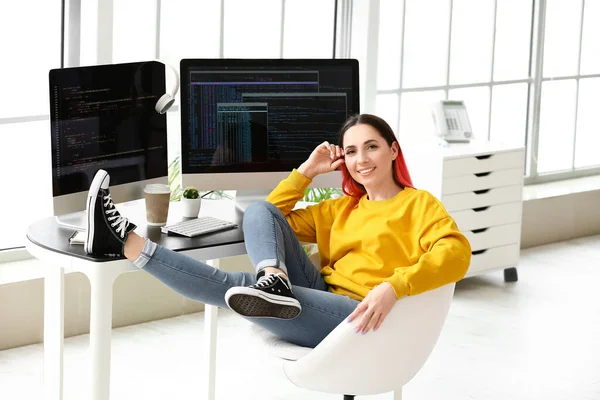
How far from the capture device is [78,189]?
315 cm

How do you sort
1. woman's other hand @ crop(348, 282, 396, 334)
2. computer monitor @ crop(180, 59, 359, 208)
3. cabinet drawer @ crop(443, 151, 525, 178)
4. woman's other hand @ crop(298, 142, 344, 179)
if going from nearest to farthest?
woman's other hand @ crop(348, 282, 396, 334), woman's other hand @ crop(298, 142, 344, 179), computer monitor @ crop(180, 59, 359, 208), cabinet drawer @ crop(443, 151, 525, 178)

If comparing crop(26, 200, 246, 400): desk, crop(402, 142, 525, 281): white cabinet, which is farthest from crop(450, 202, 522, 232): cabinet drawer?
crop(26, 200, 246, 400): desk

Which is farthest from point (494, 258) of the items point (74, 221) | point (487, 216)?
point (74, 221)

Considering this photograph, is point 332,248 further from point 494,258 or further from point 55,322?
point 494,258

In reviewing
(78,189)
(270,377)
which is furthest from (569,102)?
(78,189)

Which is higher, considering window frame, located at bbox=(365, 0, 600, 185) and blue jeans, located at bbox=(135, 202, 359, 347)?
window frame, located at bbox=(365, 0, 600, 185)

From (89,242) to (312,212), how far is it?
2.59ft

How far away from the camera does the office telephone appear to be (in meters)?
5.41

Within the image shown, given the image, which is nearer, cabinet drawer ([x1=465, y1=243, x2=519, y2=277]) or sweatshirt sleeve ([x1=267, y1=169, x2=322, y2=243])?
sweatshirt sleeve ([x1=267, y1=169, x2=322, y2=243])

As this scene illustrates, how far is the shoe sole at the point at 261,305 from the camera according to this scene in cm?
278

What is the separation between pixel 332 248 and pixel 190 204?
1.61 feet

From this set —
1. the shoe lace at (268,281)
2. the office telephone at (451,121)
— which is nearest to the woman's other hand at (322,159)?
the shoe lace at (268,281)

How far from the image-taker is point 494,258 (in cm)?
540

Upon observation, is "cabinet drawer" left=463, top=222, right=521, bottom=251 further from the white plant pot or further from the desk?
the white plant pot
